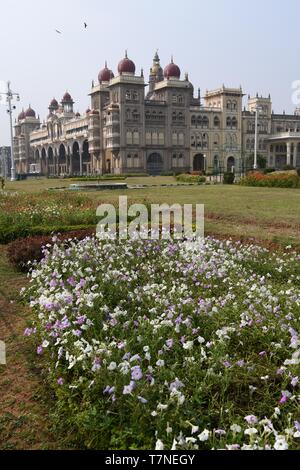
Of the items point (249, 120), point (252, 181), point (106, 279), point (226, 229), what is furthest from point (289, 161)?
point (106, 279)

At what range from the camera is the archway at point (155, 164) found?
62.6 metres

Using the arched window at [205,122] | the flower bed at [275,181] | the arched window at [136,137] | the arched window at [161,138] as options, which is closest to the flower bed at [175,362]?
the flower bed at [275,181]

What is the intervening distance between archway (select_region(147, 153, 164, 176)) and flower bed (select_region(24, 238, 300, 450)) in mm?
56717

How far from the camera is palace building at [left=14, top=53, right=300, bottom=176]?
59719 mm

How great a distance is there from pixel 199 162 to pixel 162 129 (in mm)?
8448

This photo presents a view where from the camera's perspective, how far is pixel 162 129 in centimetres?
6353

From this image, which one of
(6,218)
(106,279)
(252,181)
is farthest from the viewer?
(252,181)

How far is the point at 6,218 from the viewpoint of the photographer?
11719 millimetres

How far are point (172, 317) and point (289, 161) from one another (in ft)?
228

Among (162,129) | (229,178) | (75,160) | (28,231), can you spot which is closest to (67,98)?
(75,160)

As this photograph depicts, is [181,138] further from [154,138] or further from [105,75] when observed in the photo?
[105,75]

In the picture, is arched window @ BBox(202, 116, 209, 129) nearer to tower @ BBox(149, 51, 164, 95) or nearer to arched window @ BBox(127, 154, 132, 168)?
tower @ BBox(149, 51, 164, 95)

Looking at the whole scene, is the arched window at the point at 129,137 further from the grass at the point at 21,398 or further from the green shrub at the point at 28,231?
the grass at the point at 21,398
